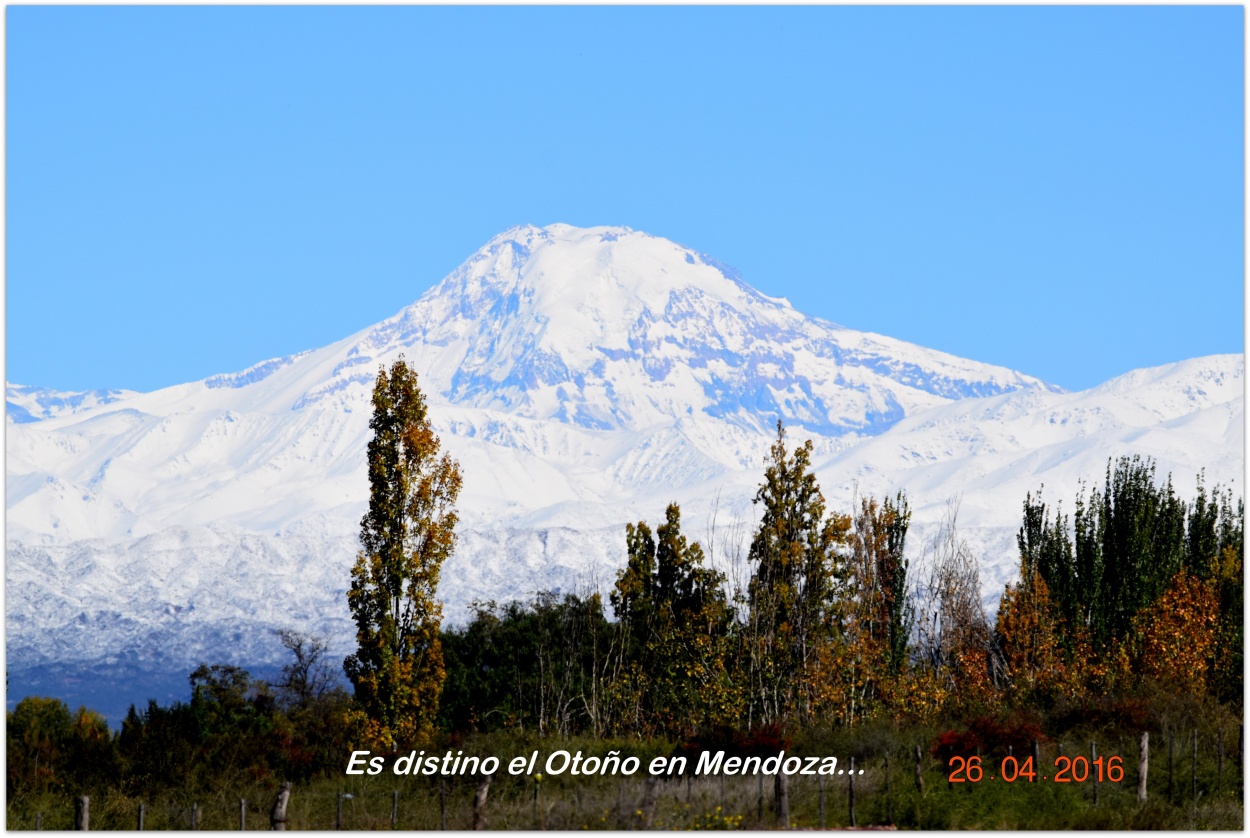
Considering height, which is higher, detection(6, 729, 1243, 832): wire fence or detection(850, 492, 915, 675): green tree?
detection(850, 492, 915, 675): green tree

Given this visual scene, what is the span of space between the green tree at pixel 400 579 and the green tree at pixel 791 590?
8128mm

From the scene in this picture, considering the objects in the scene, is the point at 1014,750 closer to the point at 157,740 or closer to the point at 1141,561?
the point at 157,740

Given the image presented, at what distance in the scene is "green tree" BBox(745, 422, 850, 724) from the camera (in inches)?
1577

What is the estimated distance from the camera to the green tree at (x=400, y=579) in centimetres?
3628

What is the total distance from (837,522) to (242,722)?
1042 inches

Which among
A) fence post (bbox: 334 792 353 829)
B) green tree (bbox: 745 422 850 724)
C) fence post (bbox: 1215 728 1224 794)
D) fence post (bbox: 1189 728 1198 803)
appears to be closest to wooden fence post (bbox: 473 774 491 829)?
fence post (bbox: 334 792 353 829)

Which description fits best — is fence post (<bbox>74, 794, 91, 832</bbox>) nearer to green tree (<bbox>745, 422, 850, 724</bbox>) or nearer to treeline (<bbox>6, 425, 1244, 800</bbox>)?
treeline (<bbox>6, 425, 1244, 800</bbox>)

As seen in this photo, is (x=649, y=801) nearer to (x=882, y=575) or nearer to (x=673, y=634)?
(x=673, y=634)

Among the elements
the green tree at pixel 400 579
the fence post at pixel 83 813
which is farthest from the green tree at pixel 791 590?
the fence post at pixel 83 813

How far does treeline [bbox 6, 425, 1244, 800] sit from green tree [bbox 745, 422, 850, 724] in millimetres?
59

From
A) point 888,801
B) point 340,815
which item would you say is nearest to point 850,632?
point 888,801

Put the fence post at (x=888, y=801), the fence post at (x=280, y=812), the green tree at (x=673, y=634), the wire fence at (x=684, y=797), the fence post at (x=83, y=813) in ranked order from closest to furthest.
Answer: the fence post at (x=83, y=813)
the fence post at (x=280, y=812)
the wire fence at (x=684, y=797)
the fence post at (x=888, y=801)
the green tree at (x=673, y=634)

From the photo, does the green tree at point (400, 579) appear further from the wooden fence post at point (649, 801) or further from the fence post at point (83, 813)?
the fence post at point (83, 813)

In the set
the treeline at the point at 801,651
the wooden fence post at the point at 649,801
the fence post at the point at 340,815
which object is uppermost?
the treeline at the point at 801,651
